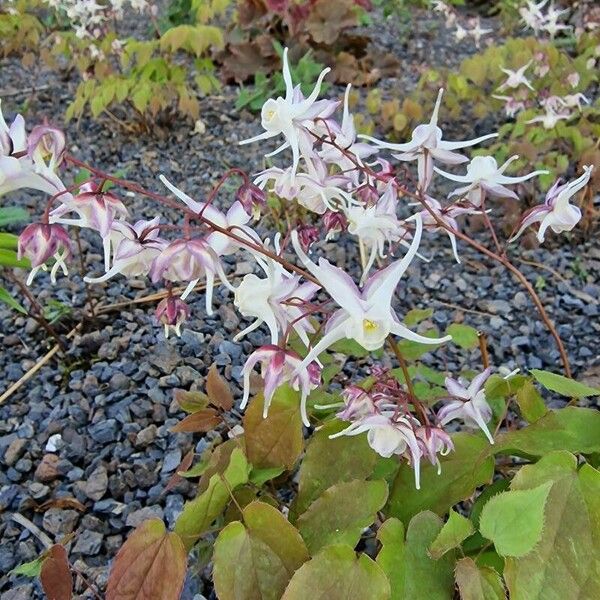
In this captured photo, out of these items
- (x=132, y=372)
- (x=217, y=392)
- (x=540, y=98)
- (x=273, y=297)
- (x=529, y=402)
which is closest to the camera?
(x=273, y=297)

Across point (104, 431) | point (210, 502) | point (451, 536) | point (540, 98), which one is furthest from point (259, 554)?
point (540, 98)

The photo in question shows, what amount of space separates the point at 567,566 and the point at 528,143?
175 cm

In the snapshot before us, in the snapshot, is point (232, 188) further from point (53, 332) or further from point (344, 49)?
point (344, 49)

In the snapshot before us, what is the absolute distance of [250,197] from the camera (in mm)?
949

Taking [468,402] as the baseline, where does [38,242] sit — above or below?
above

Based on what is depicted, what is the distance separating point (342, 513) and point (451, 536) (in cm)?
16

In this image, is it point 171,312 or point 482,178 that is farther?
point 482,178

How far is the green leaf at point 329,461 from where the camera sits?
105 cm

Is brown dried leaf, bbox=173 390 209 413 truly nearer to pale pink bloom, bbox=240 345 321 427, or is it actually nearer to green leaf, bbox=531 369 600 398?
pale pink bloom, bbox=240 345 321 427

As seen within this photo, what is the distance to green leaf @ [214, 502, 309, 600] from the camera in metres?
0.88

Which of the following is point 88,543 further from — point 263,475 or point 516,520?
point 516,520

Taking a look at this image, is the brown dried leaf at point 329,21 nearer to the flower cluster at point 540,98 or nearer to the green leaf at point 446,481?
the flower cluster at point 540,98

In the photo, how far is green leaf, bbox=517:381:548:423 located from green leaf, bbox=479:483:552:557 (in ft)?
0.90

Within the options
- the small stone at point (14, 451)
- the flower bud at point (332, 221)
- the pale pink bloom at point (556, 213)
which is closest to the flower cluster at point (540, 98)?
the pale pink bloom at point (556, 213)
